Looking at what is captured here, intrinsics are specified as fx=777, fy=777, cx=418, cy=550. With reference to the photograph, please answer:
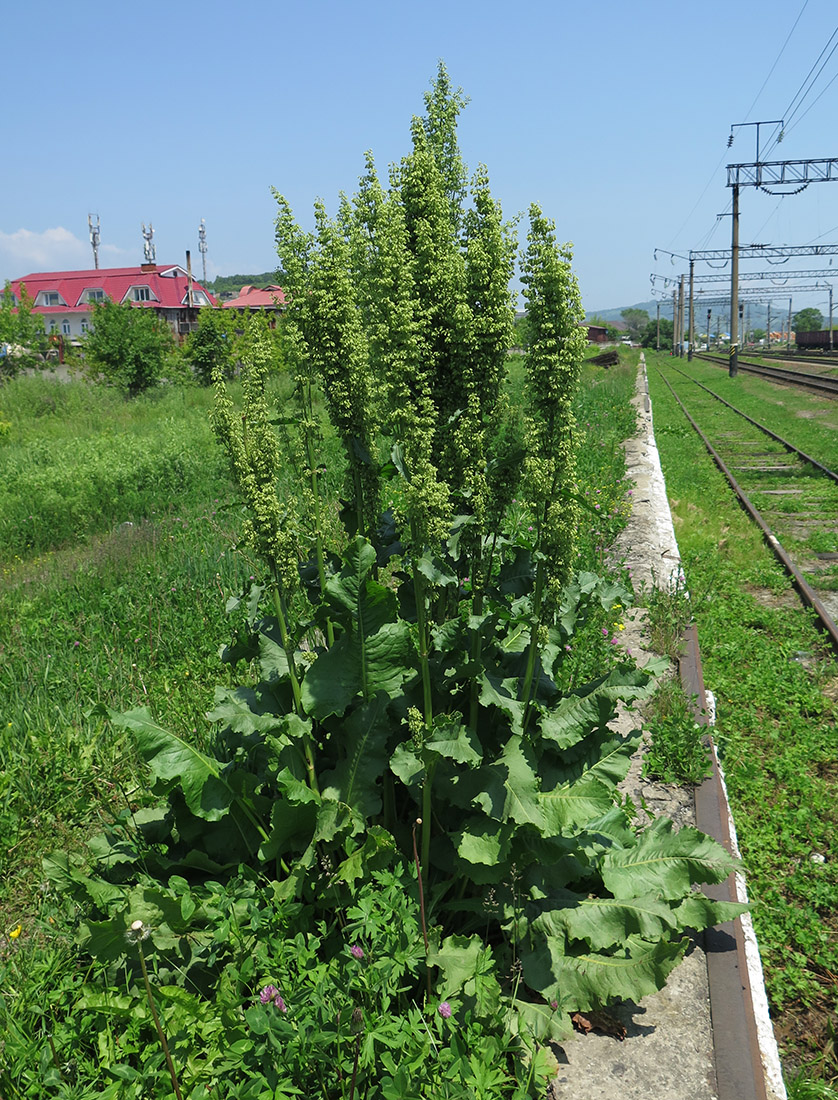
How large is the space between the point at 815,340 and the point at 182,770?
82.5 m

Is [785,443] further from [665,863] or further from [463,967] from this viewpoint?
[463,967]

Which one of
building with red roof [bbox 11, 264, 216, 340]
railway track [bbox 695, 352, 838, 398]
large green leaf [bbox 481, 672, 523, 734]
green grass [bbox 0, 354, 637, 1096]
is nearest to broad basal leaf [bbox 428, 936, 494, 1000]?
→ large green leaf [bbox 481, 672, 523, 734]

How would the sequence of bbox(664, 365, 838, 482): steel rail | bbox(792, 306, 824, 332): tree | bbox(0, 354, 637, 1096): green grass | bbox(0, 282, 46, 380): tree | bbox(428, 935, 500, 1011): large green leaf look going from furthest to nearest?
bbox(792, 306, 824, 332): tree < bbox(0, 282, 46, 380): tree < bbox(664, 365, 838, 482): steel rail < bbox(0, 354, 637, 1096): green grass < bbox(428, 935, 500, 1011): large green leaf

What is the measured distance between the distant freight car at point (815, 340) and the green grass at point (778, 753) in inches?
2755

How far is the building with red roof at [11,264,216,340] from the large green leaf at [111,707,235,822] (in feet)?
248

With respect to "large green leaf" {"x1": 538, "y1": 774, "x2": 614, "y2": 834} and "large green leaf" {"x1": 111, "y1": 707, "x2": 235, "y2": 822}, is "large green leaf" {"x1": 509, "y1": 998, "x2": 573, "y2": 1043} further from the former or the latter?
"large green leaf" {"x1": 111, "y1": 707, "x2": 235, "y2": 822}

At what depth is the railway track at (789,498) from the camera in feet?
27.8

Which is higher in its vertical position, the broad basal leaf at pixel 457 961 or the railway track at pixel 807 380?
the railway track at pixel 807 380

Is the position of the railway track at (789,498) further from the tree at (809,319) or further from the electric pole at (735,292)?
the tree at (809,319)

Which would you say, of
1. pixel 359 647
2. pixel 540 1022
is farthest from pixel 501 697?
pixel 540 1022

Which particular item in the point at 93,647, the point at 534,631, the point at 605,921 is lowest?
the point at 605,921

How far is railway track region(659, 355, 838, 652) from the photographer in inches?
334

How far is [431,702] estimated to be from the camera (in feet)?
9.73

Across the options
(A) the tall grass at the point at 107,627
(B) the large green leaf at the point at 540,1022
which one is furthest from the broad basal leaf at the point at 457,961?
(A) the tall grass at the point at 107,627
